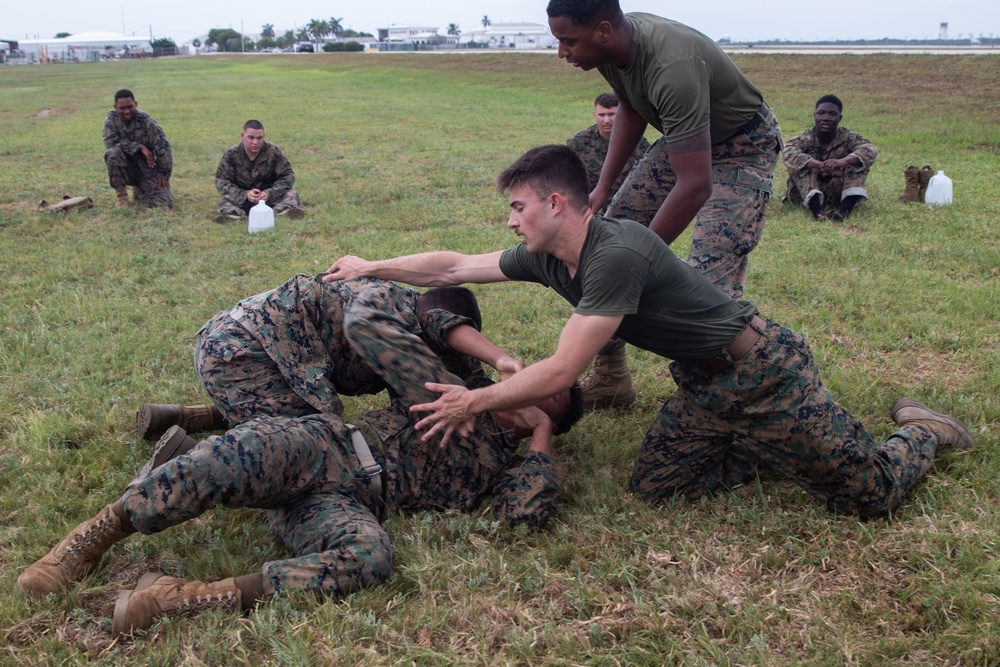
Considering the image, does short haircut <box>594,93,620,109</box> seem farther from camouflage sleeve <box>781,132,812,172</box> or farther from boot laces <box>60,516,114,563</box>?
boot laces <box>60,516,114,563</box>

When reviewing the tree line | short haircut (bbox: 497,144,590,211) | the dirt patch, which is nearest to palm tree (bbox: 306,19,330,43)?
the tree line

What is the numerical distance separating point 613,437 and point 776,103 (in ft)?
69.6

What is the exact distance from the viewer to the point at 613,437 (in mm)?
4465

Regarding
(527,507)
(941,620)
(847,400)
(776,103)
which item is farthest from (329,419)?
(776,103)

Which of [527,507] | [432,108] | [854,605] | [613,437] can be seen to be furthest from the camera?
[432,108]

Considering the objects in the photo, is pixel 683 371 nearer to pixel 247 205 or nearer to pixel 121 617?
pixel 121 617

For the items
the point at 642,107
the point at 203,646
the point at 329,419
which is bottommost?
the point at 203,646

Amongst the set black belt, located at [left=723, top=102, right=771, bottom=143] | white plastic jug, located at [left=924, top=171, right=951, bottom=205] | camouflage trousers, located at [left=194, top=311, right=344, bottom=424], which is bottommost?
camouflage trousers, located at [left=194, top=311, right=344, bottom=424]

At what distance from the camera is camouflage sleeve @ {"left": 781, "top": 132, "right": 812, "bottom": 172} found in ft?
31.7

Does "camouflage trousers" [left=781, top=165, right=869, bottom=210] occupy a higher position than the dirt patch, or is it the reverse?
the dirt patch

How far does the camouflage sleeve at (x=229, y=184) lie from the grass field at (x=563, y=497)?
0.48 meters

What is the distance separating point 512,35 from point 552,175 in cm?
13099

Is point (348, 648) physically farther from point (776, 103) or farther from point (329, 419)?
point (776, 103)

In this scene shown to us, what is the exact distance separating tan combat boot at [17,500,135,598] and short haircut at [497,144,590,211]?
2.00 m
